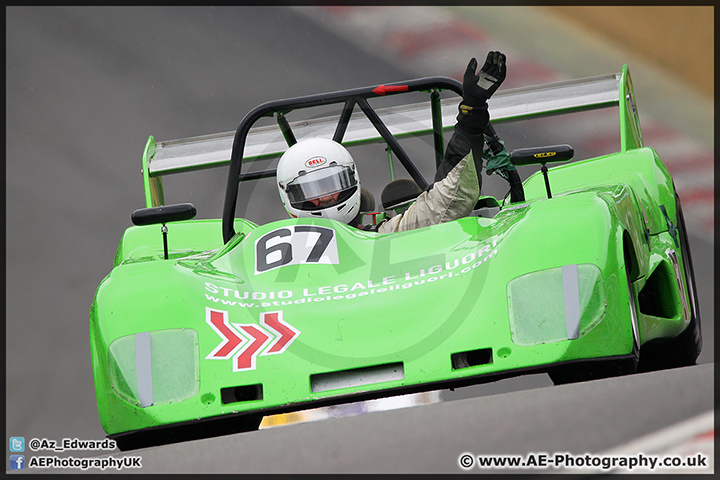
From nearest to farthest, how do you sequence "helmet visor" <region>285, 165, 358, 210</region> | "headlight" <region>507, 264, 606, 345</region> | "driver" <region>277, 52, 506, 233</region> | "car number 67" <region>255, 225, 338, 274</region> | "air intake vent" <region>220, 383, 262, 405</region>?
1. "headlight" <region>507, 264, 606, 345</region>
2. "air intake vent" <region>220, 383, 262, 405</region>
3. "car number 67" <region>255, 225, 338, 274</region>
4. "driver" <region>277, 52, 506, 233</region>
5. "helmet visor" <region>285, 165, 358, 210</region>

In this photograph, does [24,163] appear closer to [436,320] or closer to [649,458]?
[436,320]

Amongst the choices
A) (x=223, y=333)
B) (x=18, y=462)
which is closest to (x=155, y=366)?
(x=223, y=333)

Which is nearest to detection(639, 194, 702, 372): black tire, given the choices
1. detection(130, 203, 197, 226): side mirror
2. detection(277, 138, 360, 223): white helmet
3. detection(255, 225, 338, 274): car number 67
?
detection(277, 138, 360, 223): white helmet

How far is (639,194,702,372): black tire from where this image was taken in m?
4.78

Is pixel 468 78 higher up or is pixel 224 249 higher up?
pixel 468 78

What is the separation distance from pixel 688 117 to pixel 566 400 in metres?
6.14

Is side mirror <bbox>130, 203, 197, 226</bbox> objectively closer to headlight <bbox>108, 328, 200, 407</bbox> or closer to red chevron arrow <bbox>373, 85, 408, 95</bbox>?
headlight <bbox>108, 328, 200, 407</bbox>

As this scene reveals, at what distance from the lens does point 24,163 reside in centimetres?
837

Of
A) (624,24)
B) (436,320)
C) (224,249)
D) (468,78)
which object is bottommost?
(436,320)

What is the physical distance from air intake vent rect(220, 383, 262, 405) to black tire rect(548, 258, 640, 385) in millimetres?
986

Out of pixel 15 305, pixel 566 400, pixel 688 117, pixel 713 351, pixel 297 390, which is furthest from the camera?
pixel 688 117

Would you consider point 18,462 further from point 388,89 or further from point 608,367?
point 608,367

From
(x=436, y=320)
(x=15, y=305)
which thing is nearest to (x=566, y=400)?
(x=436, y=320)

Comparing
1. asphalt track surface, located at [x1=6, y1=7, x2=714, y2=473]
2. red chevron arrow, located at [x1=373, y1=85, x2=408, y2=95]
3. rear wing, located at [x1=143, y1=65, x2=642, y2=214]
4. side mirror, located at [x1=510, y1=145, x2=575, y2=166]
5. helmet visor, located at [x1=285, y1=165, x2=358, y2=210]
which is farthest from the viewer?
asphalt track surface, located at [x1=6, y1=7, x2=714, y2=473]
